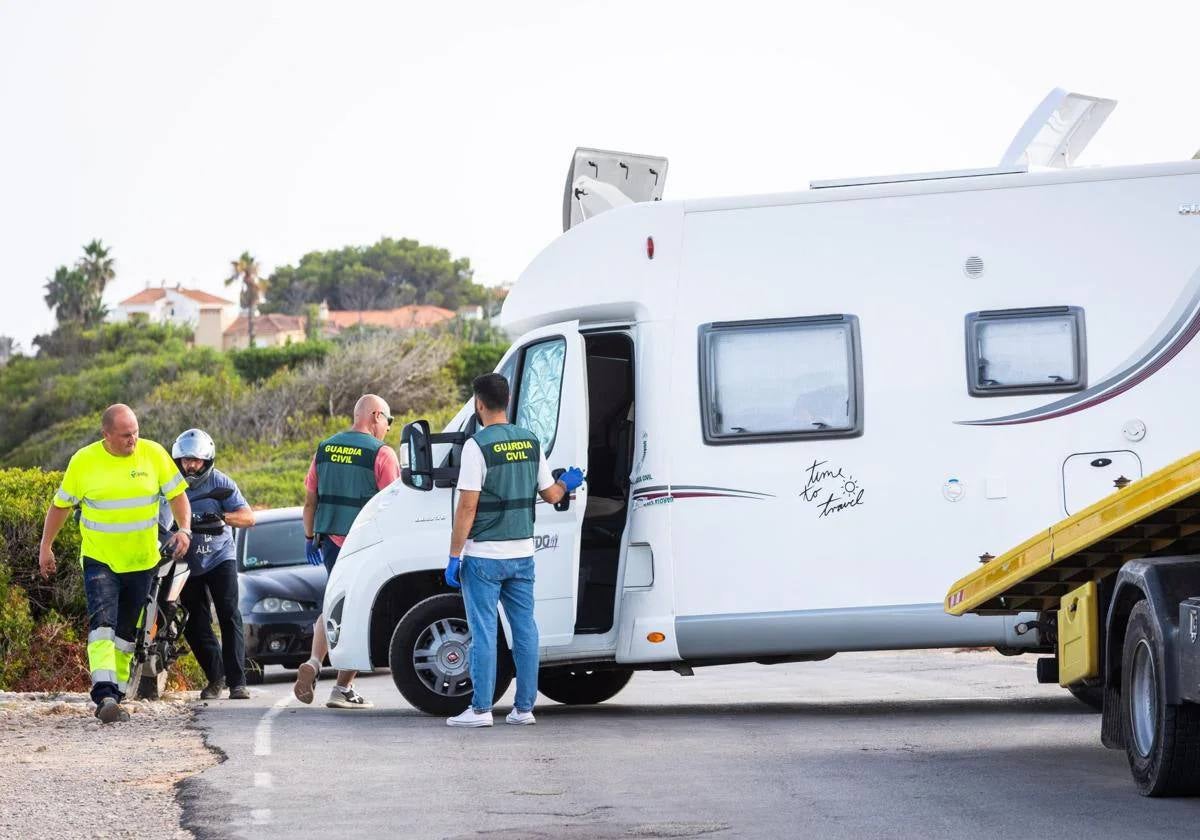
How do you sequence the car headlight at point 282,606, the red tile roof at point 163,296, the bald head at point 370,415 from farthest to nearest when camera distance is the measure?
the red tile roof at point 163,296, the car headlight at point 282,606, the bald head at point 370,415

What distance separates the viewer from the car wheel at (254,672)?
52.5 ft

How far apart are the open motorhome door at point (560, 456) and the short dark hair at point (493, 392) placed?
493 millimetres

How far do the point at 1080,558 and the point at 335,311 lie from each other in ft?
349

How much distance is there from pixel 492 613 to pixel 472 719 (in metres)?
0.58

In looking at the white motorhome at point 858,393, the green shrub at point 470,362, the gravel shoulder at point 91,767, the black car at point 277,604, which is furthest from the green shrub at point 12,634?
the green shrub at point 470,362

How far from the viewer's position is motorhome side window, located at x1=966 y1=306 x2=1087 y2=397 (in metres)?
10.2

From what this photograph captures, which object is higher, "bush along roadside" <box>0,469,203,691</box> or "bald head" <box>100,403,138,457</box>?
"bald head" <box>100,403,138,457</box>

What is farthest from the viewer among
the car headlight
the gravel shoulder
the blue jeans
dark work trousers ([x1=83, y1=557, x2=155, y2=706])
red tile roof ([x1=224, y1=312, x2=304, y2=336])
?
red tile roof ([x1=224, y1=312, x2=304, y2=336])

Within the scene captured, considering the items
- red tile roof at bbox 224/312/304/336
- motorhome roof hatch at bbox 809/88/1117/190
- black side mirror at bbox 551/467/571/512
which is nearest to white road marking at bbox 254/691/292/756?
black side mirror at bbox 551/467/571/512

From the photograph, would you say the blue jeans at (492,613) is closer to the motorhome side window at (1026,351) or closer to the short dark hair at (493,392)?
the short dark hair at (493,392)

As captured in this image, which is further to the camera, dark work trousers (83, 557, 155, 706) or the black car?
the black car

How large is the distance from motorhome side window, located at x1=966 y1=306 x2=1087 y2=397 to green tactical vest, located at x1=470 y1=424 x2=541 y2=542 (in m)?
2.45

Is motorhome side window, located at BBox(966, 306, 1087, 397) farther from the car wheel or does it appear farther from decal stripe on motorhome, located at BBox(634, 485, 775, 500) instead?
the car wheel

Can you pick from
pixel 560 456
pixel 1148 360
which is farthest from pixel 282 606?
pixel 1148 360
